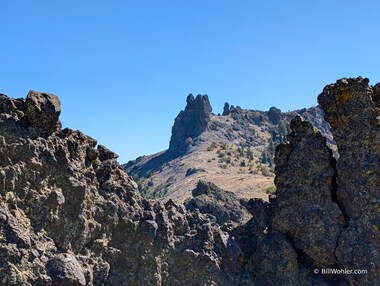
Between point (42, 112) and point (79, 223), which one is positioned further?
point (42, 112)

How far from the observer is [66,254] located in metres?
11.7

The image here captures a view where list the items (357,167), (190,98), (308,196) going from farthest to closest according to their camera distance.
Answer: (190,98) → (308,196) → (357,167)

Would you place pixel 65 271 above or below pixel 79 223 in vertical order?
below

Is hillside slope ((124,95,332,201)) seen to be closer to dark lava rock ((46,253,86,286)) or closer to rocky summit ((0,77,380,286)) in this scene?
rocky summit ((0,77,380,286))

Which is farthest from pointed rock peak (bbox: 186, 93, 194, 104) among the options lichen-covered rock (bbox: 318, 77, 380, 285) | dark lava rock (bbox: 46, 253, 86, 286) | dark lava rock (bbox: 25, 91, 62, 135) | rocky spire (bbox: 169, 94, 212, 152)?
dark lava rock (bbox: 46, 253, 86, 286)

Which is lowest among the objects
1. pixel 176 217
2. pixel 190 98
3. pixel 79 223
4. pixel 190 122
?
pixel 79 223

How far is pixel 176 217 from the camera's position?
1505cm

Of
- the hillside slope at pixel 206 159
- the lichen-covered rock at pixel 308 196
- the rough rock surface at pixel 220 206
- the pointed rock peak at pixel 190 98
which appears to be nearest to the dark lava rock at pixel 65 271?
the lichen-covered rock at pixel 308 196

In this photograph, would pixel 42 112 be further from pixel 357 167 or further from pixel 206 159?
pixel 206 159

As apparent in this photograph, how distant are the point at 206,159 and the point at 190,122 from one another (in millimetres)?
44076

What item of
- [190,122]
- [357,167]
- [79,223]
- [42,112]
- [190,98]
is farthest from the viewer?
[190,98]

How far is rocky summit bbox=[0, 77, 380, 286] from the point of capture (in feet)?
38.4

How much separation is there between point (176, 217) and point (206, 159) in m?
129

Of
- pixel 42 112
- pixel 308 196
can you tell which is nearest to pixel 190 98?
pixel 308 196
